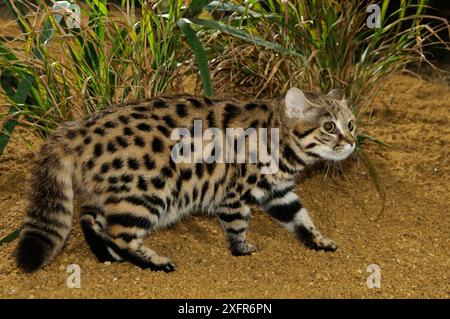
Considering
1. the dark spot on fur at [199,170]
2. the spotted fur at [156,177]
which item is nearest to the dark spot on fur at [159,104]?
the spotted fur at [156,177]

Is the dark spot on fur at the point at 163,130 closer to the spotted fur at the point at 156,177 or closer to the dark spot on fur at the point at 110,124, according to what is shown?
the spotted fur at the point at 156,177

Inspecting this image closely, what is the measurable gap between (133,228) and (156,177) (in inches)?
10.7

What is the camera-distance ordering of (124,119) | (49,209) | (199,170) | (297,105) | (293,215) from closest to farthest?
(49,209), (124,119), (199,170), (297,105), (293,215)

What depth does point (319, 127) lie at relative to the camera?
364cm

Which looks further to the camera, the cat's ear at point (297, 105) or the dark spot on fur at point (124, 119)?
the cat's ear at point (297, 105)

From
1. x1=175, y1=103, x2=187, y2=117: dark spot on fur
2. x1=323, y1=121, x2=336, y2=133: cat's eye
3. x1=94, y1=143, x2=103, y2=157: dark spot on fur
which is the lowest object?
x1=323, y1=121, x2=336, y2=133: cat's eye

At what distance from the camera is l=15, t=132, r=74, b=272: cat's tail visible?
3.27 metres

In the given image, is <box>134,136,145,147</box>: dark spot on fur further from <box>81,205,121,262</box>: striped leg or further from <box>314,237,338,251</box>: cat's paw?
<box>314,237,338,251</box>: cat's paw

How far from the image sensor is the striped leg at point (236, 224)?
3.63 metres

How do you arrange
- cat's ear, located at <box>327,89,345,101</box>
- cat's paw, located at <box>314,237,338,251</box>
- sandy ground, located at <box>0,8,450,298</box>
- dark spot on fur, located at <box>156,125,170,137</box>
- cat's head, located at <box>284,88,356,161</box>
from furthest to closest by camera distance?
cat's ear, located at <box>327,89,345,101</box>, cat's paw, located at <box>314,237,338,251</box>, cat's head, located at <box>284,88,356,161</box>, dark spot on fur, located at <box>156,125,170,137</box>, sandy ground, located at <box>0,8,450,298</box>

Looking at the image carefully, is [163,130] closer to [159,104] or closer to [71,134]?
[159,104]

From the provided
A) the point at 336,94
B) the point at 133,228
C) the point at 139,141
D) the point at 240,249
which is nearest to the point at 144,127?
the point at 139,141

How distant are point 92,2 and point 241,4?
3.00 feet

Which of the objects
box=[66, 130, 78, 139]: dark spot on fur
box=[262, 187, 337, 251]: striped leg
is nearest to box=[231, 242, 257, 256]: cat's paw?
box=[262, 187, 337, 251]: striped leg
